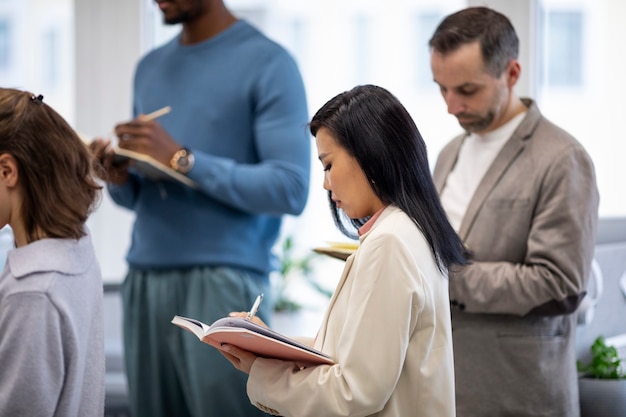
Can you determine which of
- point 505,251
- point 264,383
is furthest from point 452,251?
point 505,251

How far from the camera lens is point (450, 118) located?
350 centimetres

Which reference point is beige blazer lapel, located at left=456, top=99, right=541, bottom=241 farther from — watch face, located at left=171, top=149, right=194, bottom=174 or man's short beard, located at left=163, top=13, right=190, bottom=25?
man's short beard, located at left=163, top=13, right=190, bottom=25

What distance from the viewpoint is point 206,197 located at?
2.51 meters

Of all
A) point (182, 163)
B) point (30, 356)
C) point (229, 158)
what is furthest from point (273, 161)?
point (30, 356)

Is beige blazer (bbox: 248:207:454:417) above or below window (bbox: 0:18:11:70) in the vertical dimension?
below

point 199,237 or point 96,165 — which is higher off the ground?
point 96,165

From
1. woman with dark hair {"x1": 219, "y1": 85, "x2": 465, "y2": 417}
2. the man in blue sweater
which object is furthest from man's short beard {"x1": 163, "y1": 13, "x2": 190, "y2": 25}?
woman with dark hair {"x1": 219, "y1": 85, "x2": 465, "y2": 417}

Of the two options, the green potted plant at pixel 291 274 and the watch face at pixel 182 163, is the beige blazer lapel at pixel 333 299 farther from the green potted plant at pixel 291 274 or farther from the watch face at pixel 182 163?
the green potted plant at pixel 291 274

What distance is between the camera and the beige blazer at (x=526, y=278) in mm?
2006

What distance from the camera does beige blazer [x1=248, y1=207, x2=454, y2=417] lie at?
1.39 m

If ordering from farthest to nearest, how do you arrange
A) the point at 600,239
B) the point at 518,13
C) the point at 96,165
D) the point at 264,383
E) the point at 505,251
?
the point at 518,13
the point at 600,239
the point at 505,251
the point at 96,165
the point at 264,383

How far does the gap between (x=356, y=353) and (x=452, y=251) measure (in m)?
0.26

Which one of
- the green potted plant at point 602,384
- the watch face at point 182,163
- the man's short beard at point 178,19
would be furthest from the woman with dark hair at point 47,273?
the green potted plant at point 602,384

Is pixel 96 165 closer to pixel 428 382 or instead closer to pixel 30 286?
pixel 30 286
